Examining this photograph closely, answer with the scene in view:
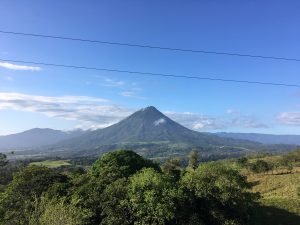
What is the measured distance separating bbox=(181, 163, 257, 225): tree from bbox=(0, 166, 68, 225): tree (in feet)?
63.6

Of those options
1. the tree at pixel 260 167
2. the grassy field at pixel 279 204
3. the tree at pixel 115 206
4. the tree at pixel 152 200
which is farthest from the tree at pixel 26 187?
the tree at pixel 260 167

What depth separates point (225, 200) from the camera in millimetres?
44062

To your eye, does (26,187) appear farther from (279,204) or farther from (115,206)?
(279,204)

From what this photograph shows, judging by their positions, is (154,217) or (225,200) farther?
(225,200)

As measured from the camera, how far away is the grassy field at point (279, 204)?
55188 mm

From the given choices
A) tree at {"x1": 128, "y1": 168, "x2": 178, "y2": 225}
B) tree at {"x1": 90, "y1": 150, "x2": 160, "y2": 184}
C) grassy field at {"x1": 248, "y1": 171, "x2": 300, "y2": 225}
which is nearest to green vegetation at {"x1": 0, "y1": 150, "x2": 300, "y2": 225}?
tree at {"x1": 128, "y1": 168, "x2": 178, "y2": 225}

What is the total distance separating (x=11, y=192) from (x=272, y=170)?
3740 inches

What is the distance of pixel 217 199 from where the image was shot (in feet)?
147

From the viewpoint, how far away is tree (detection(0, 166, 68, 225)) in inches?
1731

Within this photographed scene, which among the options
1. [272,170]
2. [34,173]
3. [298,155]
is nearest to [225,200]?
[34,173]

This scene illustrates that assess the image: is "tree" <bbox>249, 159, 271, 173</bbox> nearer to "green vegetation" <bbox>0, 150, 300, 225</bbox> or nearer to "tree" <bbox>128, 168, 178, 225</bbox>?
"green vegetation" <bbox>0, 150, 300, 225</bbox>

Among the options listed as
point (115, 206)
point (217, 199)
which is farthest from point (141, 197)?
point (217, 199)

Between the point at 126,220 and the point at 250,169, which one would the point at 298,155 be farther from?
the point at 126,220

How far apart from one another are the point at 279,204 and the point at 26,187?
44.2 metres
